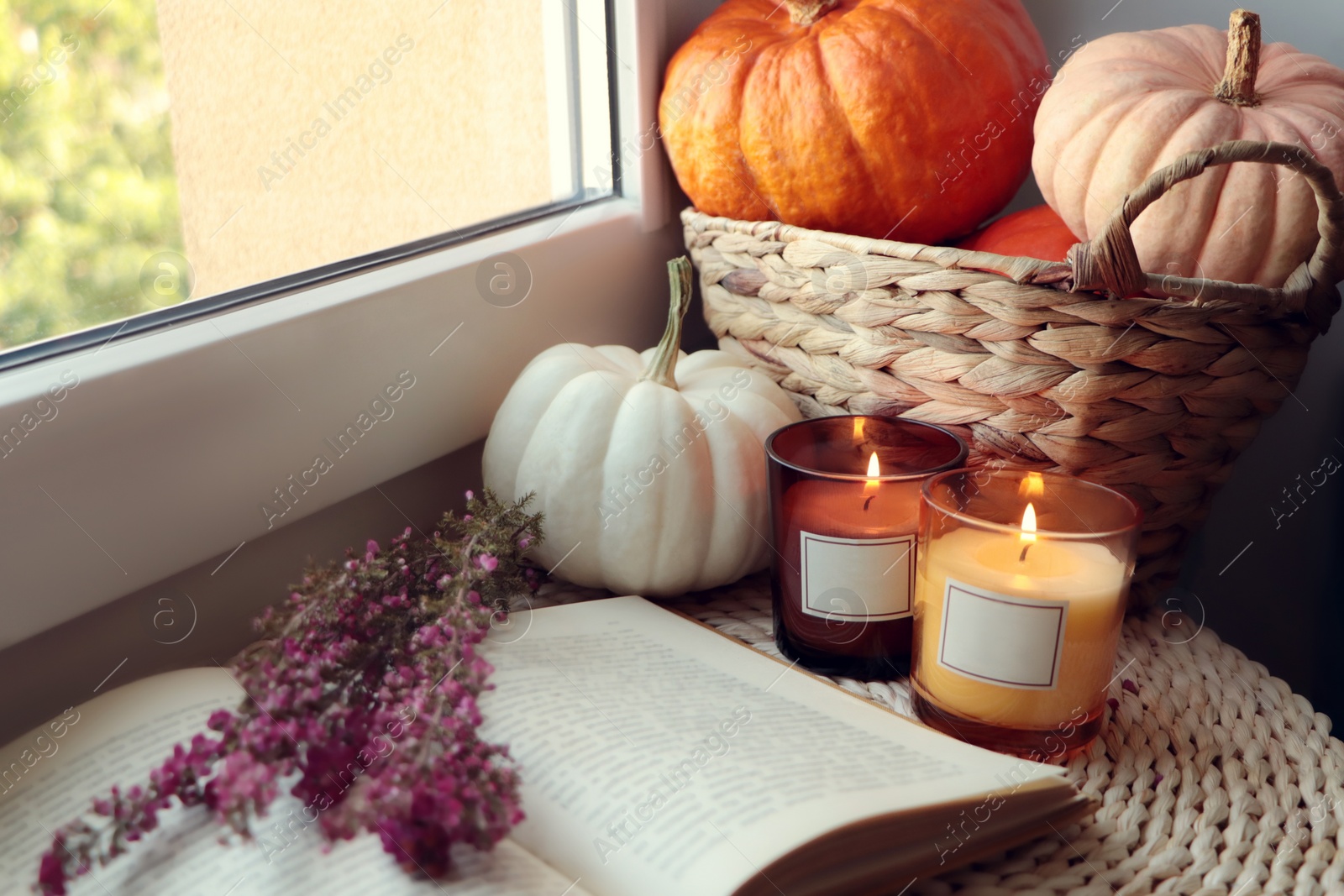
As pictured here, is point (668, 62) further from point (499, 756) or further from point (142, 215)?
point (499, 756)

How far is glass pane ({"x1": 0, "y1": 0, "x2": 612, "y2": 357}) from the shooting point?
54 cm

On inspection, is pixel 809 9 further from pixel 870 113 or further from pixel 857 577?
pixel 857 577

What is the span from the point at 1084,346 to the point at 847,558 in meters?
0.19

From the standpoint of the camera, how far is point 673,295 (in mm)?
722

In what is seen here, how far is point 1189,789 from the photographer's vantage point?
20.4 inches

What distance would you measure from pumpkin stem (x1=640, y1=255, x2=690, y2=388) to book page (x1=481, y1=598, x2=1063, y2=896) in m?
0.19

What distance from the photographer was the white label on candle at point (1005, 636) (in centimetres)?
50

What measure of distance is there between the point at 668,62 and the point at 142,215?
435mm

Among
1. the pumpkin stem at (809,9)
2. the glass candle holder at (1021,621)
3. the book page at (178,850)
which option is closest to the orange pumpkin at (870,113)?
the pumpkin stem at (809,9)

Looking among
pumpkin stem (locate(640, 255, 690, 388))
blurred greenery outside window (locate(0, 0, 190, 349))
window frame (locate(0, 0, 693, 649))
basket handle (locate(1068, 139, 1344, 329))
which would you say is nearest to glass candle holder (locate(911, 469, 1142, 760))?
basket handle (locate(1068, 139, 1344, 329))

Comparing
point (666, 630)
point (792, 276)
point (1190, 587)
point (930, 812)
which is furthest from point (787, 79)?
point (1190, 587)

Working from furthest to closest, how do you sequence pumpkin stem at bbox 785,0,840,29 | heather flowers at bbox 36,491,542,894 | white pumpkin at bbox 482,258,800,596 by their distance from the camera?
pumpkin stem at bbox 785,0,840,29
white pumpkin at bbox 482,258,800,596
heather flowers at bbox 36,491,542,894

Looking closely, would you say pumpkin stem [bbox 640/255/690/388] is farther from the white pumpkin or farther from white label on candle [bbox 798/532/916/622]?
white label on candle [bbox 798/532/916/622]

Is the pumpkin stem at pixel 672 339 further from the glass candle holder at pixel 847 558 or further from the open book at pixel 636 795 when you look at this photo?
the open book at pixel 636 795
